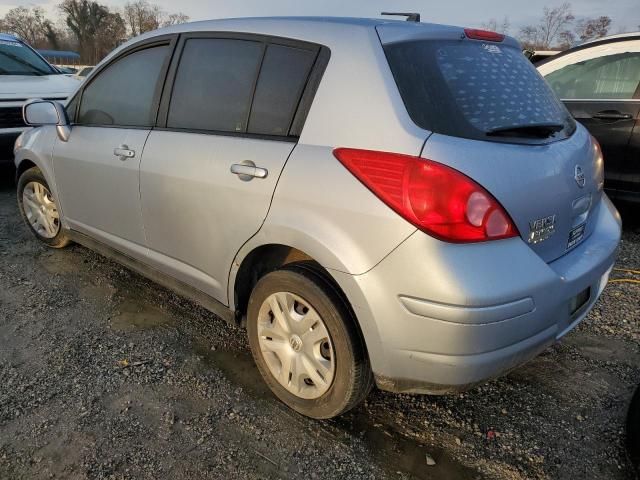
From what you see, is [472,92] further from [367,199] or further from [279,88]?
[279,88]

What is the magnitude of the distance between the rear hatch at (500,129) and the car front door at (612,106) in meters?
2.62

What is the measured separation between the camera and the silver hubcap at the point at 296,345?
6.96ft

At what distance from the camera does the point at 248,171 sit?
7.30 ft

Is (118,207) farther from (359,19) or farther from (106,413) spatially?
(359,19)

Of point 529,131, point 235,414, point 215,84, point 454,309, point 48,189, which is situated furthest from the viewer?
point 48,189

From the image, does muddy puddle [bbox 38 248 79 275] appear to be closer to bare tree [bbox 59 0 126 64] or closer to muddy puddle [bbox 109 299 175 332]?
muddy puddle [bbox 109 299 175 332]

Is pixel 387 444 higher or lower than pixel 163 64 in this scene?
lower

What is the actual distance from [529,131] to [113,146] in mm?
2325

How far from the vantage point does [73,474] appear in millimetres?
1955

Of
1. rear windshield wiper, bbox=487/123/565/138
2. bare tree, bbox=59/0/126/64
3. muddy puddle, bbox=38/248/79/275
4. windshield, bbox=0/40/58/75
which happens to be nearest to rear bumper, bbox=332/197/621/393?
rear windshield wiper, bbox=487/123/565/138

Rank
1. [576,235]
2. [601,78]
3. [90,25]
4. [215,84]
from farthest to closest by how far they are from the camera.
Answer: [90,25] → [601,78] → [215,84] → [576,235]

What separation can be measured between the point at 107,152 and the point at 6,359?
4.24 ft

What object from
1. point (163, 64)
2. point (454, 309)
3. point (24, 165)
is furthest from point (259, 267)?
point (24, 165)

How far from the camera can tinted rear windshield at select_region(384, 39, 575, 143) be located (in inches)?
74.2
